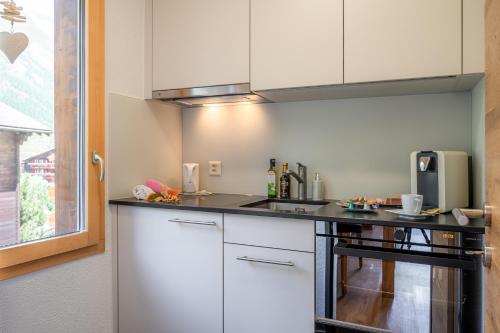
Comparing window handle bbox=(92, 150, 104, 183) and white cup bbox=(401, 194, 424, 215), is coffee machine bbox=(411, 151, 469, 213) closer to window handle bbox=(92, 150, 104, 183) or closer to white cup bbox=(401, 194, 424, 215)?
white cup bbox=(401, 194, 424, 215)

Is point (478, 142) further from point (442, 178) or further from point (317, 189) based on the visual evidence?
point (317, 189)

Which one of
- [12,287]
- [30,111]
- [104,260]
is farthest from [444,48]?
[12,287]

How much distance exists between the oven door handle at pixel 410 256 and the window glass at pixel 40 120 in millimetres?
1319

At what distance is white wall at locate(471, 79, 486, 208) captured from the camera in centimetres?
146

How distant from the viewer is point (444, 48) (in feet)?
4.83

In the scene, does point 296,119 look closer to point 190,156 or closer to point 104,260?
point 190,156

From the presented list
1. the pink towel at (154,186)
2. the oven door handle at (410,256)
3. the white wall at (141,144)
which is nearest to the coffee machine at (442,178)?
the oven door handle at (410,256)

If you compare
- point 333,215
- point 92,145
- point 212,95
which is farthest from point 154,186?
point 333,215

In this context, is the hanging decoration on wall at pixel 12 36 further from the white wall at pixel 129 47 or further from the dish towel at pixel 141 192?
the dish towel at pixel 141 192

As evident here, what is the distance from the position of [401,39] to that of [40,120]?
1.66 meters

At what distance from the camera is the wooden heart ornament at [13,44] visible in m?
1.43

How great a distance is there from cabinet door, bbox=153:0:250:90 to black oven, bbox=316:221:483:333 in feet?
3.31

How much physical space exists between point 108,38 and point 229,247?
130 cm

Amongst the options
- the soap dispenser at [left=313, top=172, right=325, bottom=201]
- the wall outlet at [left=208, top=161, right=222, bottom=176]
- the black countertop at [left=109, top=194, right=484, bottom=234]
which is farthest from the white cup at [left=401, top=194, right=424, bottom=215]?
the wall outlet at [left=208, top=161, right=222, bottom=176]
